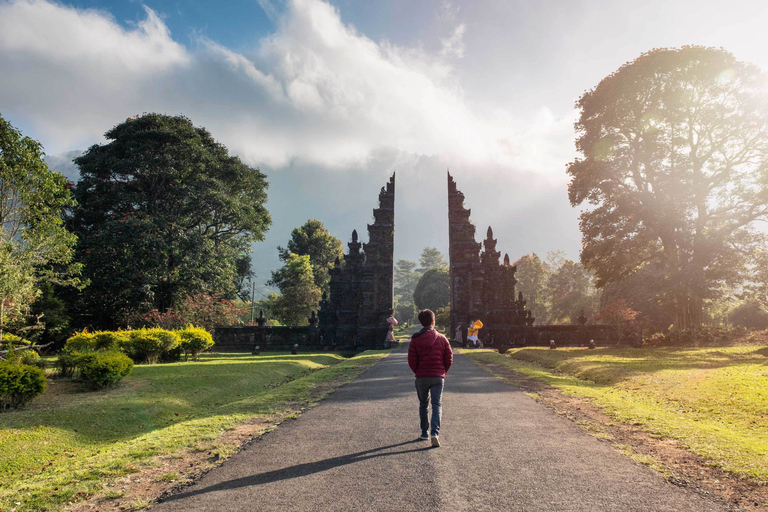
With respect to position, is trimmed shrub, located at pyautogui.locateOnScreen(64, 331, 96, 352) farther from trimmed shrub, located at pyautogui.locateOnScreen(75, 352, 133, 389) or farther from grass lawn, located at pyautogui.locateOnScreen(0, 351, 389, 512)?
trimmed shrub, located at pyautogui.locateOnScreen(75, 352, 133, 389)

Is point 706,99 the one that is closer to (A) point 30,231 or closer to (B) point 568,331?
(B) point 568,331

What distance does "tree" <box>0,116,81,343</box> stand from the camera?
13422mm

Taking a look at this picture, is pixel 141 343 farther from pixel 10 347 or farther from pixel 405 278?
pixel 405 278

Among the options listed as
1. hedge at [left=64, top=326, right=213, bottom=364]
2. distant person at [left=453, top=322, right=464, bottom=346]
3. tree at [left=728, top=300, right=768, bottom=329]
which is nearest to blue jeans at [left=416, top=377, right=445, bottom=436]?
hedge at [left=64, top=326, right=213, bottom=364]

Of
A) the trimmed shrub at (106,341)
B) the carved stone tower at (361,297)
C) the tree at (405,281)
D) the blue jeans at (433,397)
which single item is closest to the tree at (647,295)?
the carved stone tower at (361,297)

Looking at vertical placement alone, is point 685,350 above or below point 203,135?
below

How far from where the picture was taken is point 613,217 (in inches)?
1169

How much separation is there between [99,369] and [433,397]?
9.46m

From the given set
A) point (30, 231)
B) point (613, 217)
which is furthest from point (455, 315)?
point (30, 231)

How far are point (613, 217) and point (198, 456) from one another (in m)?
30.2

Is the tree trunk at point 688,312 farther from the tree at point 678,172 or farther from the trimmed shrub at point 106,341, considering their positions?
the trimmed shrub at point 106,341

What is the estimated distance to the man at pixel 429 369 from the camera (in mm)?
6966

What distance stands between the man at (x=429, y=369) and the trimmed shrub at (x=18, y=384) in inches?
332

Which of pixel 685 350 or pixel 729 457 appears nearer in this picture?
pixel 729 457
